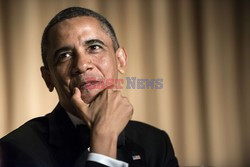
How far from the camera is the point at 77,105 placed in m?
1.39

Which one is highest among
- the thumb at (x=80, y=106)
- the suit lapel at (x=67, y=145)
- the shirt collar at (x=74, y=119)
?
the thumb at (x=80, y=106)

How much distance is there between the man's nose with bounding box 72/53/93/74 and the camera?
4.69 ft

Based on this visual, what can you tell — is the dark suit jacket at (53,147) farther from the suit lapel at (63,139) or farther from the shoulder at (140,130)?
the shoulder at (140,130)

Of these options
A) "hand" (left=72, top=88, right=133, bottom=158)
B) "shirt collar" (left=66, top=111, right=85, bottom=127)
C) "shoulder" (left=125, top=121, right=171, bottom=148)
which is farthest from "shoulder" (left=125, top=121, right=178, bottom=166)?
"hand" (left=72, top=88, right=133, bottom=158)

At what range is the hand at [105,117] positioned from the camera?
1.25 meters

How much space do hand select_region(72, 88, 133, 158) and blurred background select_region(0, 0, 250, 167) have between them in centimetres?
101

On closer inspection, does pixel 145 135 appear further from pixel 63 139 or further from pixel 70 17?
pixel 70 17

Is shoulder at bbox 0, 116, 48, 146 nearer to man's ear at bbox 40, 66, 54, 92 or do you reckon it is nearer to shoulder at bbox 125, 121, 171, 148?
man's ear at bbox 40, 66, 54, 92

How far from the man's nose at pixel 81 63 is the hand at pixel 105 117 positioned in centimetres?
8

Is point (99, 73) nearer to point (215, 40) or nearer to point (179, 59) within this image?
point (179, 59)

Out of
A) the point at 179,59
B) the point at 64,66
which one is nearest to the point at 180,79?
the point at 179,59

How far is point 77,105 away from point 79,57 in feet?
0.68

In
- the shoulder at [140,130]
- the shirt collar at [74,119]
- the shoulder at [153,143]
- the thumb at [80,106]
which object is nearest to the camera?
the thumb at [80,106]

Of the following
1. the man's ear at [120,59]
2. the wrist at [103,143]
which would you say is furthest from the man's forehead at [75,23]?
the wrist at [103,143]
